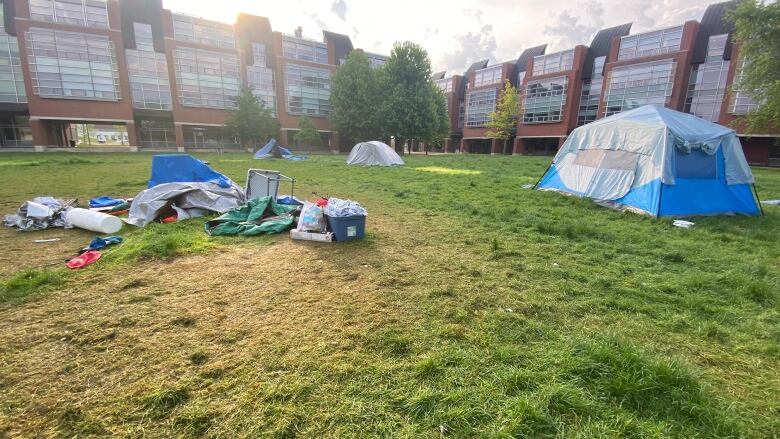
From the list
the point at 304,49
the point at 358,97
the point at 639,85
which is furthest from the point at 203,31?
the point at 639,85

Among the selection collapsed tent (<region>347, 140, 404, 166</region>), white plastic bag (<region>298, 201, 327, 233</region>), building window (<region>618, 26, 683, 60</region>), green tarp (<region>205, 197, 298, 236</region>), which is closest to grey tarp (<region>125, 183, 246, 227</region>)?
green tarp (<region>205, 197, 298, 236</region>)

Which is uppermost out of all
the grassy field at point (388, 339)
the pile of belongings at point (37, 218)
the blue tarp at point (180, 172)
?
the blue tarp at point (180, 172)

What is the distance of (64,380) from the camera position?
2348 mm

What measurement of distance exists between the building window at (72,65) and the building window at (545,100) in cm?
4989

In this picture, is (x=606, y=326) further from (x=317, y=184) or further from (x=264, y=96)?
(x=264, y=96)

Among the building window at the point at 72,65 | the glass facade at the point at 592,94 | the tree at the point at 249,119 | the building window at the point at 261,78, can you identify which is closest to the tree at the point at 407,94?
the tree at the point at 249,119

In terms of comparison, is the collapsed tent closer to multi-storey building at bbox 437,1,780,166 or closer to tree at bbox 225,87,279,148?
tree at bbox 225,87,279,148

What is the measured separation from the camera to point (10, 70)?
34.0 m

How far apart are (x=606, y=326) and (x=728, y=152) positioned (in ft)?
27.7

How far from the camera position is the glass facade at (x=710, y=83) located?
103 feet

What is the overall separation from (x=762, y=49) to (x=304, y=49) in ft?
145

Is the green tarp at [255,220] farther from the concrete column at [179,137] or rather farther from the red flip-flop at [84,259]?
the concrete column at [179,137]

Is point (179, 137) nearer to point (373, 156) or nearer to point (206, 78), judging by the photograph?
point (206, 78)

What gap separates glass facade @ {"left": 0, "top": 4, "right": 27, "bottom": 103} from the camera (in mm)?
33531
